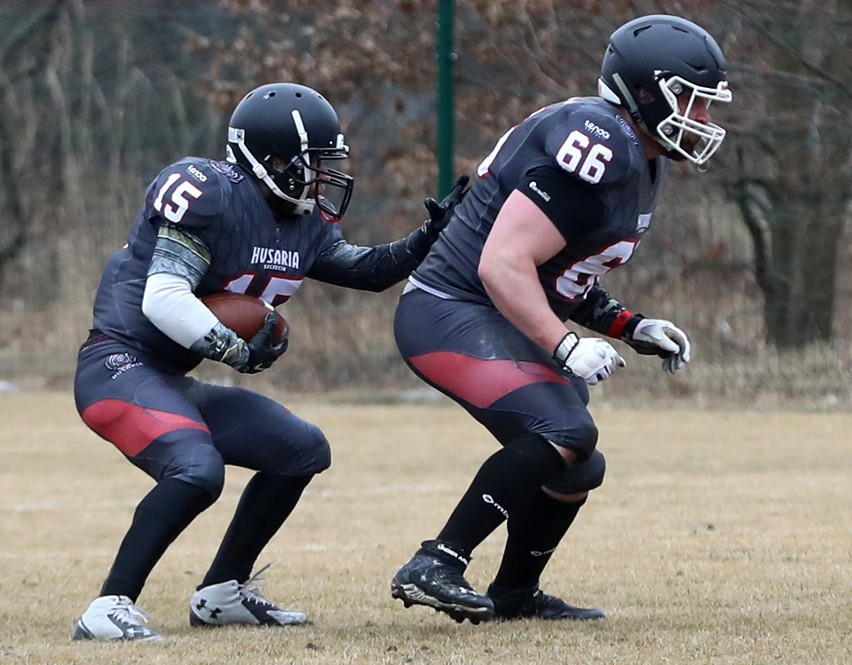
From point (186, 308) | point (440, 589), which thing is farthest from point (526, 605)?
point (186, 308)

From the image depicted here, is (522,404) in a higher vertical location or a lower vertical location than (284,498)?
higher

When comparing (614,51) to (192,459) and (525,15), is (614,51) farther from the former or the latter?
(525,15)

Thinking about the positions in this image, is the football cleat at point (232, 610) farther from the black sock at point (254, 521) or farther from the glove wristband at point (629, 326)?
the glove wristband at point (629, 326)

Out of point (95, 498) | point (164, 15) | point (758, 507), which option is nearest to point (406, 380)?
point (164, 15)

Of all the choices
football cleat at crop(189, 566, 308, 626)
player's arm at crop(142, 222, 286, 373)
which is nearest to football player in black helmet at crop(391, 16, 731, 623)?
player's arm at crop(142, 222, 286, 373)

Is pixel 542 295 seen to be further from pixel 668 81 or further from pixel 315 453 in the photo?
pixel 315 453

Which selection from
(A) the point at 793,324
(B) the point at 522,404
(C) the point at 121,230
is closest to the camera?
(B) the point at 522,404

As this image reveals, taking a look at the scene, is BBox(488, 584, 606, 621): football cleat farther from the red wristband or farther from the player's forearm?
the player's forearm

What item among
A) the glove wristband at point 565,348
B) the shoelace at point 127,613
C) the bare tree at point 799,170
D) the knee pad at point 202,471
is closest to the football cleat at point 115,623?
the shoelace at point 127,613

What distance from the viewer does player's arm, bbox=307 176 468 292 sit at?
5.22 metres

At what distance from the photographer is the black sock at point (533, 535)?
495 centimetres

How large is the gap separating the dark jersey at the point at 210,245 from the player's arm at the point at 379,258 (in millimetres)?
90

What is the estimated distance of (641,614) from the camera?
490cm

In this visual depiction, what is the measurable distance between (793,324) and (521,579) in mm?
6994
